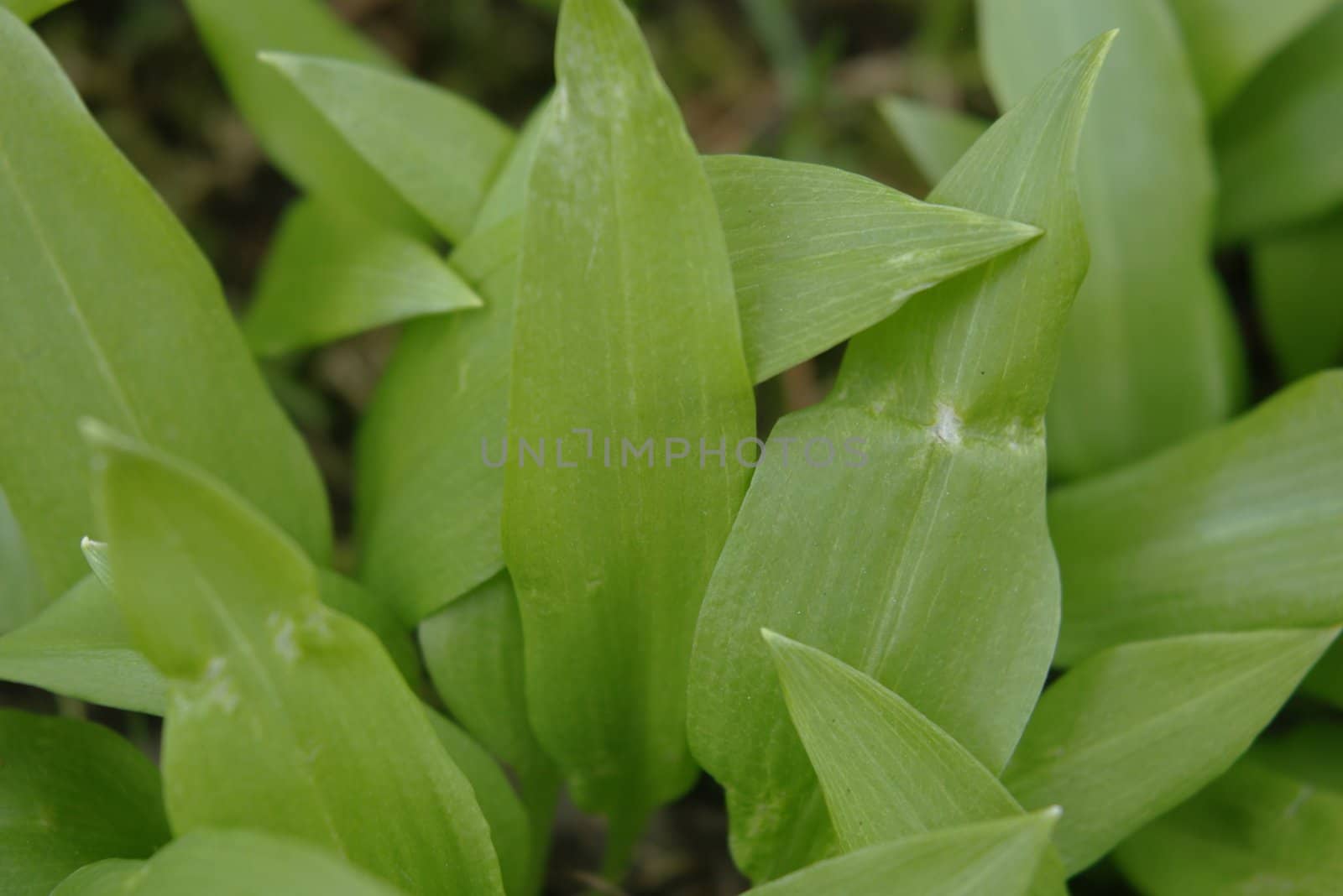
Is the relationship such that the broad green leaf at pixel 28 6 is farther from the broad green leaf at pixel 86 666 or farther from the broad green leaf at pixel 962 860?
the broad green leaf at pixel 962 860

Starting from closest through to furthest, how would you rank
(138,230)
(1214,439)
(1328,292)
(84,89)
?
(138,230), (1214,439), (1328,292), (84,89)

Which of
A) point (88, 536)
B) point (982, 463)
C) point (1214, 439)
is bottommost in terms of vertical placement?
point (1214, 439)

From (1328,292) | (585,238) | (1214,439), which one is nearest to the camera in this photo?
(585,238)

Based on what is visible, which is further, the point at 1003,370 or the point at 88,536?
the point at 88,536

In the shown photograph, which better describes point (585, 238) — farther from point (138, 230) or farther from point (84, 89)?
point (84, 89)

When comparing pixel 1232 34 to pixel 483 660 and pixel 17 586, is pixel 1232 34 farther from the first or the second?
pixel 17 586

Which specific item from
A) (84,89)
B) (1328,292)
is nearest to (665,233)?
(1328,292)
